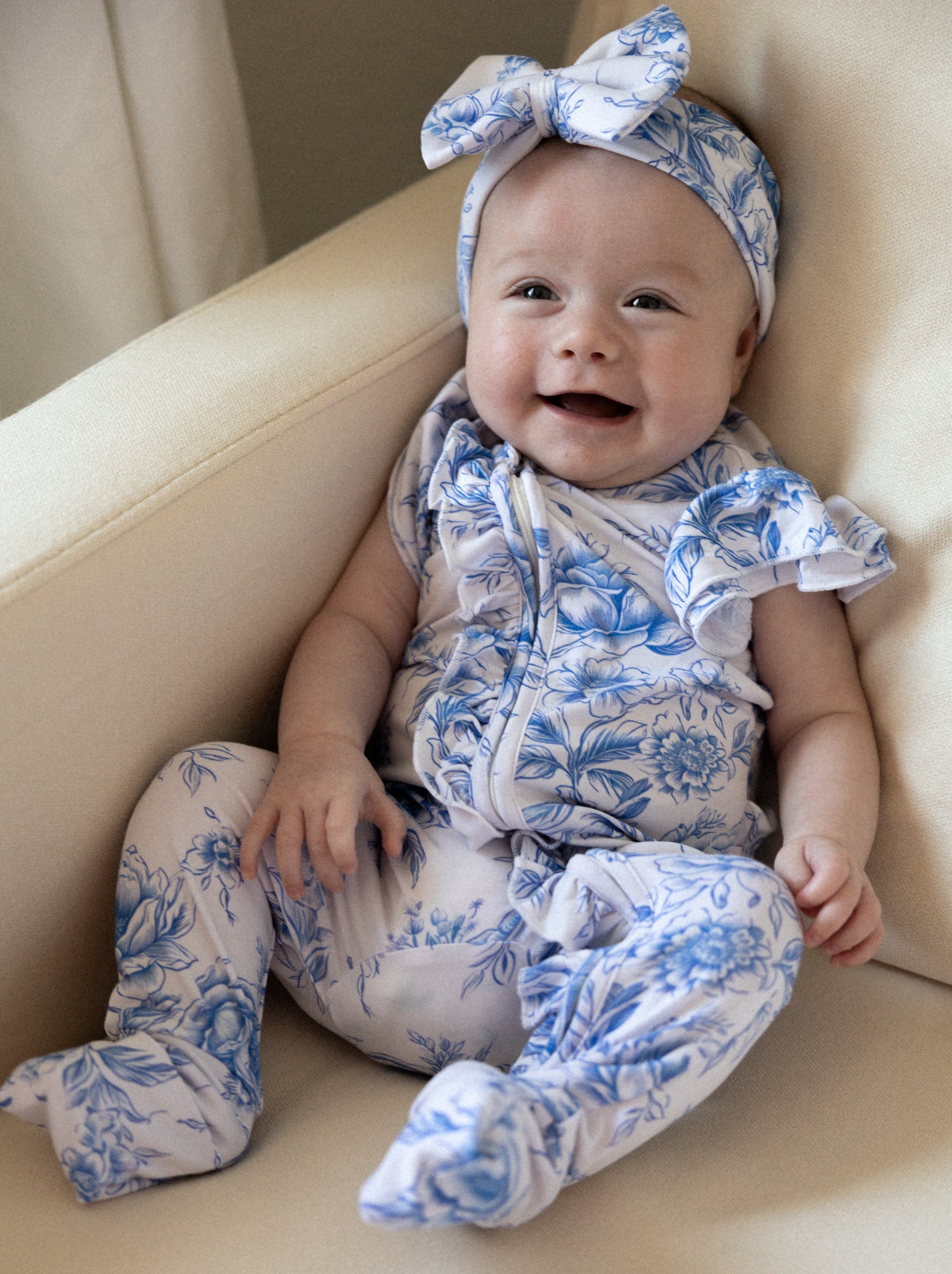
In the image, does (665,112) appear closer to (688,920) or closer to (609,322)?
(609,322)

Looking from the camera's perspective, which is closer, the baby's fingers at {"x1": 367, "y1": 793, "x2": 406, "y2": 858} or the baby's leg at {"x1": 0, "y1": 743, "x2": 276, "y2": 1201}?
the baby's leg at {"x1": 0, "y1": 743, "x2": 276, "y2": 1201}

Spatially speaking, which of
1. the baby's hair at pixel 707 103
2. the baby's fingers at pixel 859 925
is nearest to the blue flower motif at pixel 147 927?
the baby's fingers at pixel 859 925

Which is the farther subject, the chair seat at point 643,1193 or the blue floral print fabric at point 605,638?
the blue floral print fabric at point 605,638

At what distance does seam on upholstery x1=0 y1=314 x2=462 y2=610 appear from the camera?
0.74 m

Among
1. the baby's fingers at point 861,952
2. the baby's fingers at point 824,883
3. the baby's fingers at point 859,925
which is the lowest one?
the baby's fingers at point 861,952

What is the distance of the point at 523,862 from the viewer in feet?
2.70

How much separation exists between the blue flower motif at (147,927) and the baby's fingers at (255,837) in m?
0.04

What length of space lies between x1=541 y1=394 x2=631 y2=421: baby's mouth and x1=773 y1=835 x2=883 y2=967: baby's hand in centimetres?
35

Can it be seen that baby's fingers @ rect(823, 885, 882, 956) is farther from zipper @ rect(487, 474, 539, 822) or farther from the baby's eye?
the baby's eye

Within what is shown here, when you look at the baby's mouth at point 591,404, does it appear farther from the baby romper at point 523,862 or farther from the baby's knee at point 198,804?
the baby's knee at point 198,804

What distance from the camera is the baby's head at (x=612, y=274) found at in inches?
34.1

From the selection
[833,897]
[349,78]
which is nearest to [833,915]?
[833,897]

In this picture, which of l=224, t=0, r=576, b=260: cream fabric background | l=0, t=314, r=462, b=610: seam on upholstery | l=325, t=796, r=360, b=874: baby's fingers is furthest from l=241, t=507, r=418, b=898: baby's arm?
l=224, t=0, r=576, b=260: cream fabric background

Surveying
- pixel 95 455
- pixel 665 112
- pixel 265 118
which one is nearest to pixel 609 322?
pixel 665 112
